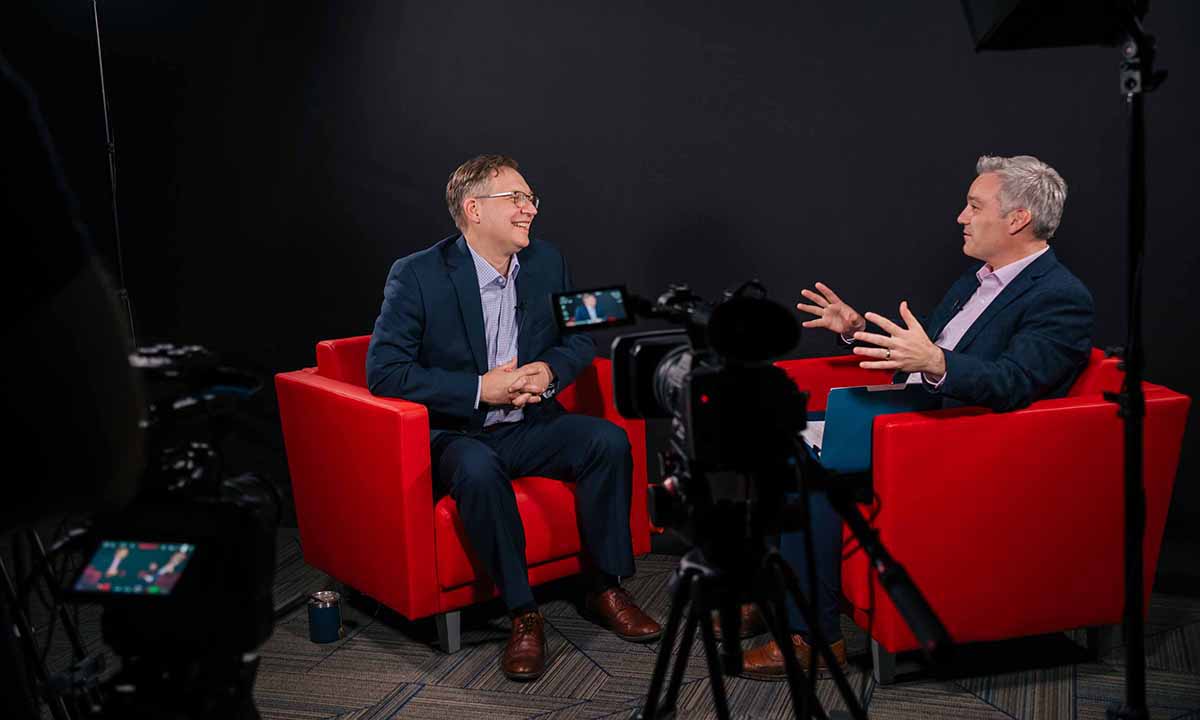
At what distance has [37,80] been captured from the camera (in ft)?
13.9

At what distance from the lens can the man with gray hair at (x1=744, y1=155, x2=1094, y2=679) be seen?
8.87ft

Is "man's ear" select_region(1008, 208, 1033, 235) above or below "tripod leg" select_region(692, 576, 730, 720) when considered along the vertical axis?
above

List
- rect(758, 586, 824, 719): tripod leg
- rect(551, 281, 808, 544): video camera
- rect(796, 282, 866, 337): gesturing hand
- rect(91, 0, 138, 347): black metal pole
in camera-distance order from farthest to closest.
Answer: rect(91, 0, 138, 347): black metal pole, rect(796, 282, 866, 337): gesturing hand, rect(758, 586, 824, 719): tripod leg, rect(551, 281, 808, 544): video camera

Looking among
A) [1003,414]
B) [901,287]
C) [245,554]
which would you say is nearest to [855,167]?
[901,287]

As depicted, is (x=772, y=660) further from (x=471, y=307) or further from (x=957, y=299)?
(x=471, y=307)

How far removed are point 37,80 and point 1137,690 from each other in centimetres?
402

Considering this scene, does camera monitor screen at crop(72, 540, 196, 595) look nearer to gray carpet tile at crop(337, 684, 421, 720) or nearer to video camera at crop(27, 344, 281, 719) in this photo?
video camera at crop(27, 344, 281, 719)

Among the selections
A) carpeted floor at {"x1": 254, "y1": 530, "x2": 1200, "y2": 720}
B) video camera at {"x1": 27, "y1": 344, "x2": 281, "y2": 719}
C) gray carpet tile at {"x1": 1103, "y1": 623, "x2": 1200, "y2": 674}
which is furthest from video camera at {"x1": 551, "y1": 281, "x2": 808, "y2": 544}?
gray carpet tile at {"x1": 1103, "y1": 623, "x2": 1200, "y2": 674}

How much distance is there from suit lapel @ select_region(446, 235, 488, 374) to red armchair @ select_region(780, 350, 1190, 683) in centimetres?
119

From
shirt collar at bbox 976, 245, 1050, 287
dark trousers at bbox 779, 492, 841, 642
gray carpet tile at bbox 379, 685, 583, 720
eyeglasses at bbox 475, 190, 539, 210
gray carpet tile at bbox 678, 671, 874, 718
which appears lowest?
gray carpet tile at bbox 678, 671, 874, 718

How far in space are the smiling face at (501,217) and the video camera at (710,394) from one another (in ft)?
4.43

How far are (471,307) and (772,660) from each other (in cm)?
128

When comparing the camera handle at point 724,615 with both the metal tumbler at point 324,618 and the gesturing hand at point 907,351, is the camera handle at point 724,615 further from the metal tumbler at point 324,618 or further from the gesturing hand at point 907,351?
the metal tumbler at point 324,618

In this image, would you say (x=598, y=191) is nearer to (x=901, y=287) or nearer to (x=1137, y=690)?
(x=901, y=287)
